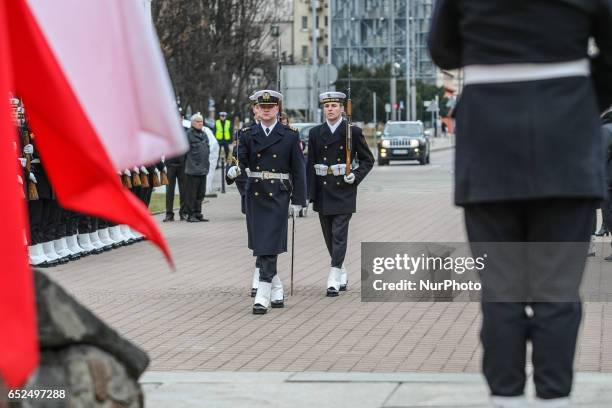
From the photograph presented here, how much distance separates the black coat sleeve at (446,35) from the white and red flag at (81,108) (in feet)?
3.89

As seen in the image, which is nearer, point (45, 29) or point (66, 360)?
point (45, 29)

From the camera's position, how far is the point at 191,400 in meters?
7.29

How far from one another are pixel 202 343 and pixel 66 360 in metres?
5.08

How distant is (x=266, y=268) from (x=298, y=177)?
85 cm

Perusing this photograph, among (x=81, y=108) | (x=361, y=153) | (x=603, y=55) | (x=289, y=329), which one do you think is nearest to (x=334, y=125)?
(x=361, y=153)

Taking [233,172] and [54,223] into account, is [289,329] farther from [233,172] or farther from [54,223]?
[54,223]

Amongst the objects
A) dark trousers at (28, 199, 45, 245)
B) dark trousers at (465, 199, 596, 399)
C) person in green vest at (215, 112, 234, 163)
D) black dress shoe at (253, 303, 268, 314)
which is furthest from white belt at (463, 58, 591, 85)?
person in green vest at (215, 112, 234, 163)

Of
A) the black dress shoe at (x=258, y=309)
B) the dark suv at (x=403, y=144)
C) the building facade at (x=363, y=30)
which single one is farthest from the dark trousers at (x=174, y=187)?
the building facade at (x=363, y=30)

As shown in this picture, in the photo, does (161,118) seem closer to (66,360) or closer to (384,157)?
(66,360)

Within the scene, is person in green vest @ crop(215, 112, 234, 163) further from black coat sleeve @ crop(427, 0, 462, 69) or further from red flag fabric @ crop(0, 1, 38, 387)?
red flag fabric @ crop(0, 1, 38, 387)

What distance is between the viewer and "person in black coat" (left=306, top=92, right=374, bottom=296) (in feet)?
43.5

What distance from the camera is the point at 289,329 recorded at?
1076 cm

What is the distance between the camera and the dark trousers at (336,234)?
13.1 meters

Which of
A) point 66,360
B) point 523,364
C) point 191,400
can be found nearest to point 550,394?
point 523,364
